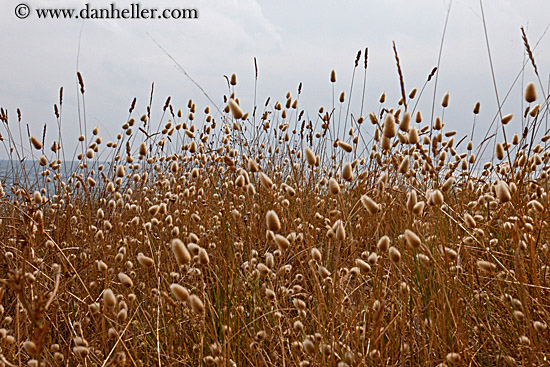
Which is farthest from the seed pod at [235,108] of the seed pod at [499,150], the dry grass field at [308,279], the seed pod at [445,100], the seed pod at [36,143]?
the seed pod at [445,100]

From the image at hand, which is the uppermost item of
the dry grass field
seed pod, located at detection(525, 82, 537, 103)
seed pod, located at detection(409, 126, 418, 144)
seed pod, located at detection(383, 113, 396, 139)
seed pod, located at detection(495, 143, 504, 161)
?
seed pod, located at detection(525, 82, 537, 103)

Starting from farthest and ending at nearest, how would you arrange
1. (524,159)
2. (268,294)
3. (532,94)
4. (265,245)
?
1. (265,245)
2. (524,159)
3. (532,94)
4. (268,294)

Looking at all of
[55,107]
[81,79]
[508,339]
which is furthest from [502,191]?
[55,107]

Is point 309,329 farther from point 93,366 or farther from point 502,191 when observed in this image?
point 502,191

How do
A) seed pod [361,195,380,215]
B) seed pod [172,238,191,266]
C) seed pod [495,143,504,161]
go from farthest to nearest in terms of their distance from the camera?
seed pod [495,143,504,161]
seed pod [361,195,380,215]
seed pod [172,238,191,266]

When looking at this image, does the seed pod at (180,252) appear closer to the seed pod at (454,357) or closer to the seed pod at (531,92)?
the seed pod at (454,357)

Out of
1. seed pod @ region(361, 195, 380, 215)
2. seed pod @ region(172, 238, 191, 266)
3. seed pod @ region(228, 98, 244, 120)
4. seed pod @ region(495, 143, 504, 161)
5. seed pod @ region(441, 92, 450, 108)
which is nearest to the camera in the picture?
seed pod @ region(172, 238, 191, 266)

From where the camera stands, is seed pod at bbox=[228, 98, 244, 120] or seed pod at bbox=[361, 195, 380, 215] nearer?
seed pod at bbox=[361, 195, 380, 215]

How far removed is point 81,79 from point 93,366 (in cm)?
141

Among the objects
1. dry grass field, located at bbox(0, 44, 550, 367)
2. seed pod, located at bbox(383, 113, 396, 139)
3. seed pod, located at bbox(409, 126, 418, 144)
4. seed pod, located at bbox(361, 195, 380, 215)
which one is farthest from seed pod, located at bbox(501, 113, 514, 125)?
seed pod, located at bbox(361, 195, 380, 215)

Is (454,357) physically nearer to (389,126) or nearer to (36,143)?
(389,126)

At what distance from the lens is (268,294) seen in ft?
3.87

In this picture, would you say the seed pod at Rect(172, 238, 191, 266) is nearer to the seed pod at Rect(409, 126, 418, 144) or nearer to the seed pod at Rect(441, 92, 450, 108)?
the seed pod at Rect(409, 126, 418, 144)

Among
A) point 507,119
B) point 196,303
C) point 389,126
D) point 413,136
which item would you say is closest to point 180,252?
point 196,303
